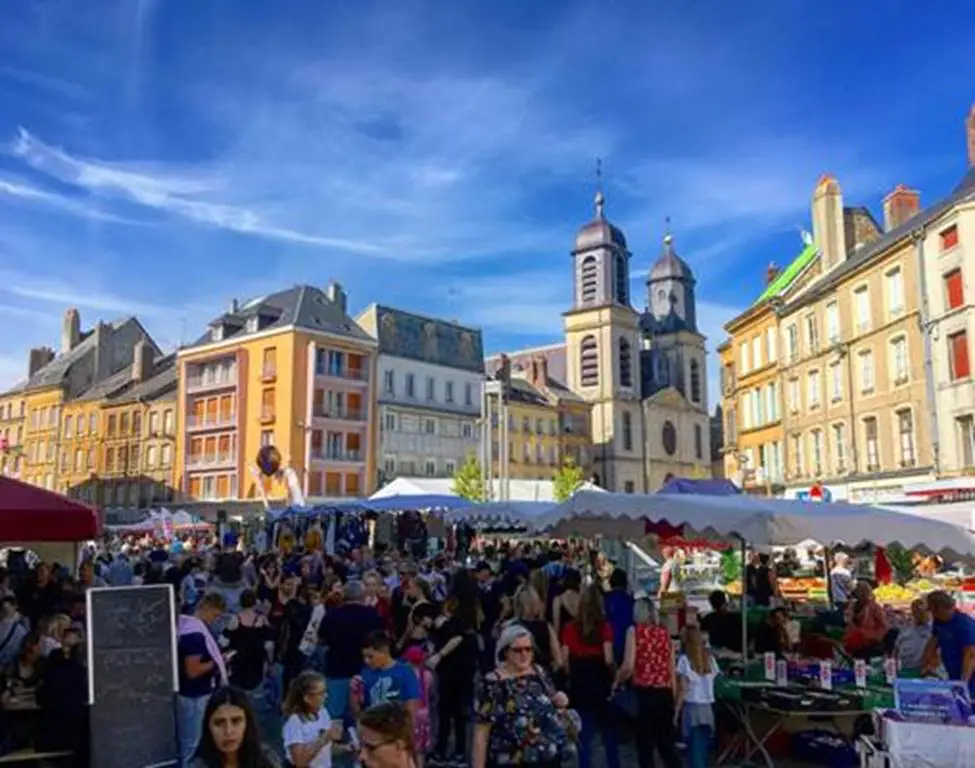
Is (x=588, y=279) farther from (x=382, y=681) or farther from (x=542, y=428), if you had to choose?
(x=382, y=681)

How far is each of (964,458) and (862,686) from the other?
2124cm

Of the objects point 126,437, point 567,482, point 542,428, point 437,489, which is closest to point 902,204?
point 437,489

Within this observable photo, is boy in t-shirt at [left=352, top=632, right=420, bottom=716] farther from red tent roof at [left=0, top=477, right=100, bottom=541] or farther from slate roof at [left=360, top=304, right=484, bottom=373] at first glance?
slate roof at [left=360, top=304, right=484, bottom=373]

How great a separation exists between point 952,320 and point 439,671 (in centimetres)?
2398

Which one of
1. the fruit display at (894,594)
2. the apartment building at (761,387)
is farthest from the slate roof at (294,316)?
the fruit display at (894,594)

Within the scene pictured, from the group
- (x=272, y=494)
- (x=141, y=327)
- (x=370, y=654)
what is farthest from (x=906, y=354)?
(x=141, y=327)

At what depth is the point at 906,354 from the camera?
29.1m

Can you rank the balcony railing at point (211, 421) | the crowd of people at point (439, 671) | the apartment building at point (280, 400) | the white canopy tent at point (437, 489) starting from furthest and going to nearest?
the balcony railing at point (211, 421) → the apartment building at point (280, 400) → the white canopy tent at point (437, 489) → the crowd of people at point (439, 671)

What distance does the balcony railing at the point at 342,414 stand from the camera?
156 ft

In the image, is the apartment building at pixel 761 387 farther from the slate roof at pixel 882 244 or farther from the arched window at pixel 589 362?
the arched window at pixel 589 362

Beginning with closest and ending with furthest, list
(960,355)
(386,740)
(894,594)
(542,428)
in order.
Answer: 1. (386,740)
2. (894,594)
3. (960,355)
4. (542,428)

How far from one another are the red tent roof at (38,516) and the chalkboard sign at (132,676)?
1.88m

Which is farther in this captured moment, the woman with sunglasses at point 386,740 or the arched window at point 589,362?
the arched window at point 589,362

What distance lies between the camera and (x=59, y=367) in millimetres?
61844
